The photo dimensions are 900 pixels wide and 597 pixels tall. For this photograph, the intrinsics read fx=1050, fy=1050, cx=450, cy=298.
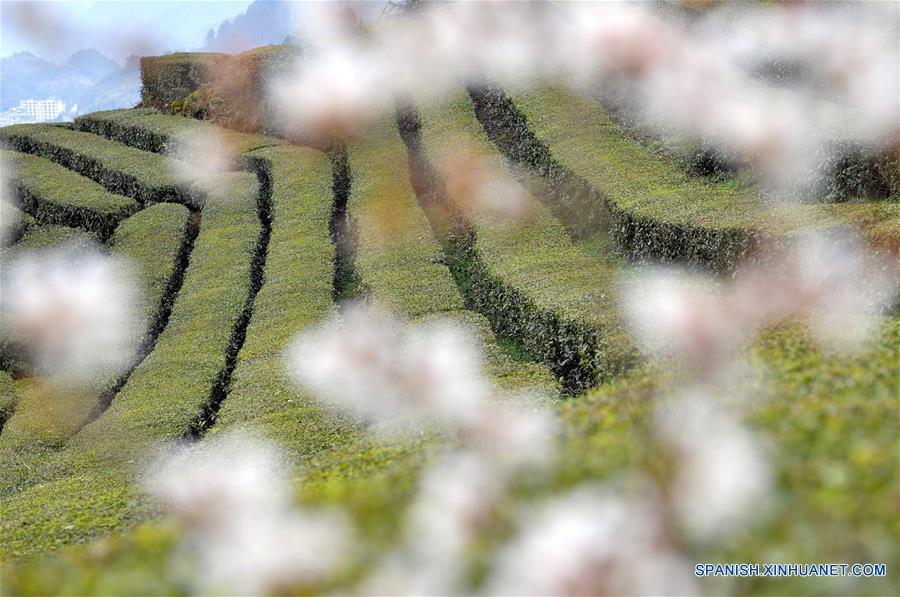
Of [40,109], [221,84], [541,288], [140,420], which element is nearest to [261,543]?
[140,420]

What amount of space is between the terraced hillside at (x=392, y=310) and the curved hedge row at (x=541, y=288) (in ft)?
0.19

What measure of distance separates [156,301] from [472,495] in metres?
15.6

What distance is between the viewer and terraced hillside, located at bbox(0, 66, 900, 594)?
4.73 meters

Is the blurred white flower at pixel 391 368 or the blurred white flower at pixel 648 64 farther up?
the blurred white flower at pixel 648 64

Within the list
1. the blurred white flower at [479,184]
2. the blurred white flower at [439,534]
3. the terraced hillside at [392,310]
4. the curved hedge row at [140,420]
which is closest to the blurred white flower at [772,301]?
the terraced hillside at [392,310]

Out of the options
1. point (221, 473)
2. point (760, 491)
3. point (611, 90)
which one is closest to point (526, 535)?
point (760, 491)

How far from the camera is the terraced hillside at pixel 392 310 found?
4727 mm

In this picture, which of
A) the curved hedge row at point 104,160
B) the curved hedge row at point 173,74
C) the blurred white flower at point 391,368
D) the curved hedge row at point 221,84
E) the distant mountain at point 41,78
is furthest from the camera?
the distant mountain at point 41,78

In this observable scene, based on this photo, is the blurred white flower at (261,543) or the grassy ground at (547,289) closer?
the blurred white flower at (261,543)

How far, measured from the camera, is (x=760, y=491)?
14.1 feet

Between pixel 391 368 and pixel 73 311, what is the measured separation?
10.2 metres

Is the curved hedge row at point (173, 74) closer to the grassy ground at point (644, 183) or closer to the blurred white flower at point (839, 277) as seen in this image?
the grassy ground at point (644, 183)

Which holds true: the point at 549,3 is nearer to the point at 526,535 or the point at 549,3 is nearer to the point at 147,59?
the point at 147,59

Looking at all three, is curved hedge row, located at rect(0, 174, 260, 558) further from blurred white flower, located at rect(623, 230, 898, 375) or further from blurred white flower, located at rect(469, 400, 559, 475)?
blurred white flower, located at rect(623, 230, 898, 375)
